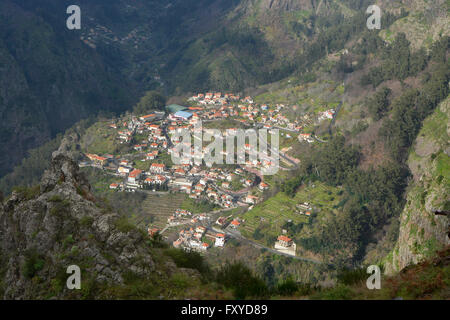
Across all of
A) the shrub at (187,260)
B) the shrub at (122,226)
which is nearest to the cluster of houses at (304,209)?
the shrub at (187,260)

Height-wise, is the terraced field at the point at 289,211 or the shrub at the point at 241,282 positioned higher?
the terraced field at the point at 289,211

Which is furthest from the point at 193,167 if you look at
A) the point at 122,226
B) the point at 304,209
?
the point at 122,226

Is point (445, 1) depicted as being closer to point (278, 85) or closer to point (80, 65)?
point (278, 85)

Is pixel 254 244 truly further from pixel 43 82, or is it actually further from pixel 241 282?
pixel 43 82

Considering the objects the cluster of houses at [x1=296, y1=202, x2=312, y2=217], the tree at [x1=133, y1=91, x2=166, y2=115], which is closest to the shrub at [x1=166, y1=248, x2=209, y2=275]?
the cluster of houses at [x1=296, y1=202, x2=312, y2=217]

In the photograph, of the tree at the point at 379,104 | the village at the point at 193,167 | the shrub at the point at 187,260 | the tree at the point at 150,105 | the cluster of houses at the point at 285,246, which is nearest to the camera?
the shrub at the point at 187,260

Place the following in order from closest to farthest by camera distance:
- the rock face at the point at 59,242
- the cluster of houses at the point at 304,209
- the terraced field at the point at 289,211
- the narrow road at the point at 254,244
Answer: the rock face at the point at 59,242 → the narrow road at the point at 254,244 → the terraced field at the point at 289,211 → the cluster of houses at the point at 304,209

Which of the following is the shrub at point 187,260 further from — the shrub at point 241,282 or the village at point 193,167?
the village at point 193,167
